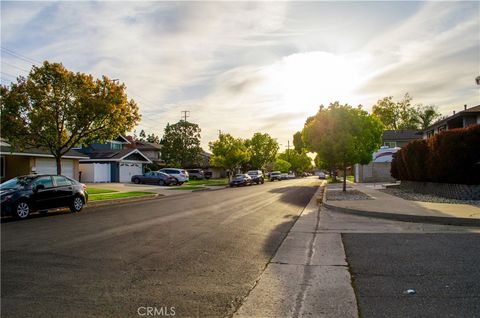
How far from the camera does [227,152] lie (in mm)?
59406

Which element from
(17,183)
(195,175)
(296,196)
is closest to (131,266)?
(17,183)

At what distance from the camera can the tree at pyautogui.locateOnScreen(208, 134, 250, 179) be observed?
2319 inches

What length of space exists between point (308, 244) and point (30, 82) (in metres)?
17.5

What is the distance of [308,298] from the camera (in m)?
5.38

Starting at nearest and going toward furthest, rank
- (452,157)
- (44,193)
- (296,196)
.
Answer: (44,193)
(452,157)
(296,196)

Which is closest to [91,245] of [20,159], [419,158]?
[419,158]

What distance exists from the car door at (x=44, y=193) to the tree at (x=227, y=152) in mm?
43024

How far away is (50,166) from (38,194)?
24492 mm

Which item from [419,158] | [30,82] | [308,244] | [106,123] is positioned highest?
[30,82]

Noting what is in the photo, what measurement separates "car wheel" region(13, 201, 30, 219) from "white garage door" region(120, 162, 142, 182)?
3616 cm

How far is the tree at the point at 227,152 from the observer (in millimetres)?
58906

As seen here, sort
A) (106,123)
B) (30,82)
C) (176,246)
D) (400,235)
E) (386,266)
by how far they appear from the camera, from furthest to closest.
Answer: (106,123)
(30,82)
(400,235)
(176,246)
(386,266)

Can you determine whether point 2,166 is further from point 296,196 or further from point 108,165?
point 296,196

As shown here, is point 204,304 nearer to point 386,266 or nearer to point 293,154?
point 386,266
